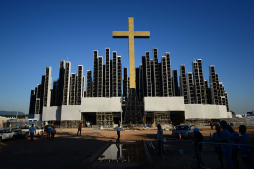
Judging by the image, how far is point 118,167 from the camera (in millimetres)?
6746

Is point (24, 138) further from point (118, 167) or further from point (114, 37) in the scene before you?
point (114, 37)

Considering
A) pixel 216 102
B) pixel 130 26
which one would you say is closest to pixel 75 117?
pixel 130 26

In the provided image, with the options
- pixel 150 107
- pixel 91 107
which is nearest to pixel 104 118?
pixel 91 107

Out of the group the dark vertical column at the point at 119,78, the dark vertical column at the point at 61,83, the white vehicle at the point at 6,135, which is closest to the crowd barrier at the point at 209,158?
the white vehicle at the point at 6,135

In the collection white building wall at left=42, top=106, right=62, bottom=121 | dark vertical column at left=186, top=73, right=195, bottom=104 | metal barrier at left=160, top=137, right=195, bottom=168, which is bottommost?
metal barrier at left=160, top=137, right=195, bottom=168

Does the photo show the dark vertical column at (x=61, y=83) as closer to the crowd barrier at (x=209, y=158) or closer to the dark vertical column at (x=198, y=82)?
the dark vertical column at (x=198, y=82)

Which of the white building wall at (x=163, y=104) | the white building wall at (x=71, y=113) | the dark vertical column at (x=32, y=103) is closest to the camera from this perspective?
the white building wall at (x=163, y=104)

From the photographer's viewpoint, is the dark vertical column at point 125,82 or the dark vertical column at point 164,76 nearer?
the dark vertical column at point 164,76

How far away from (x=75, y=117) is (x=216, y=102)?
125 feet

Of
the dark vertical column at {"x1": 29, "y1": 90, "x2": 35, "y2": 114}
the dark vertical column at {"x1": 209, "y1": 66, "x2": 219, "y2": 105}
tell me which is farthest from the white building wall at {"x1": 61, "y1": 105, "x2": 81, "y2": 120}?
the dark vertical column at {"x1": 209, "y1": 66, "x2": 219, "y2": 105}

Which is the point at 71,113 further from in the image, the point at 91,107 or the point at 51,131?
the point at 51,131

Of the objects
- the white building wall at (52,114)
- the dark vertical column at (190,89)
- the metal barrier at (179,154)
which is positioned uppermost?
the dark vertical column at (190,89)

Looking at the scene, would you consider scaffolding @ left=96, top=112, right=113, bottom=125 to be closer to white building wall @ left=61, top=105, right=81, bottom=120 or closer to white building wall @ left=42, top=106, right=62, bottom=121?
white building wall @ left=61, top=105, right=81, bottom=120

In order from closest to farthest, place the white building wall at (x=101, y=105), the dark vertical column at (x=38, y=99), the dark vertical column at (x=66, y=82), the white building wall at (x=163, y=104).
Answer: the white building wall at (x=163, y=104) → the white building wall at (x=101, y=105) → the dark vertical column at (x=66, y=82) → the dark vertical column at (x=38, y=99)
